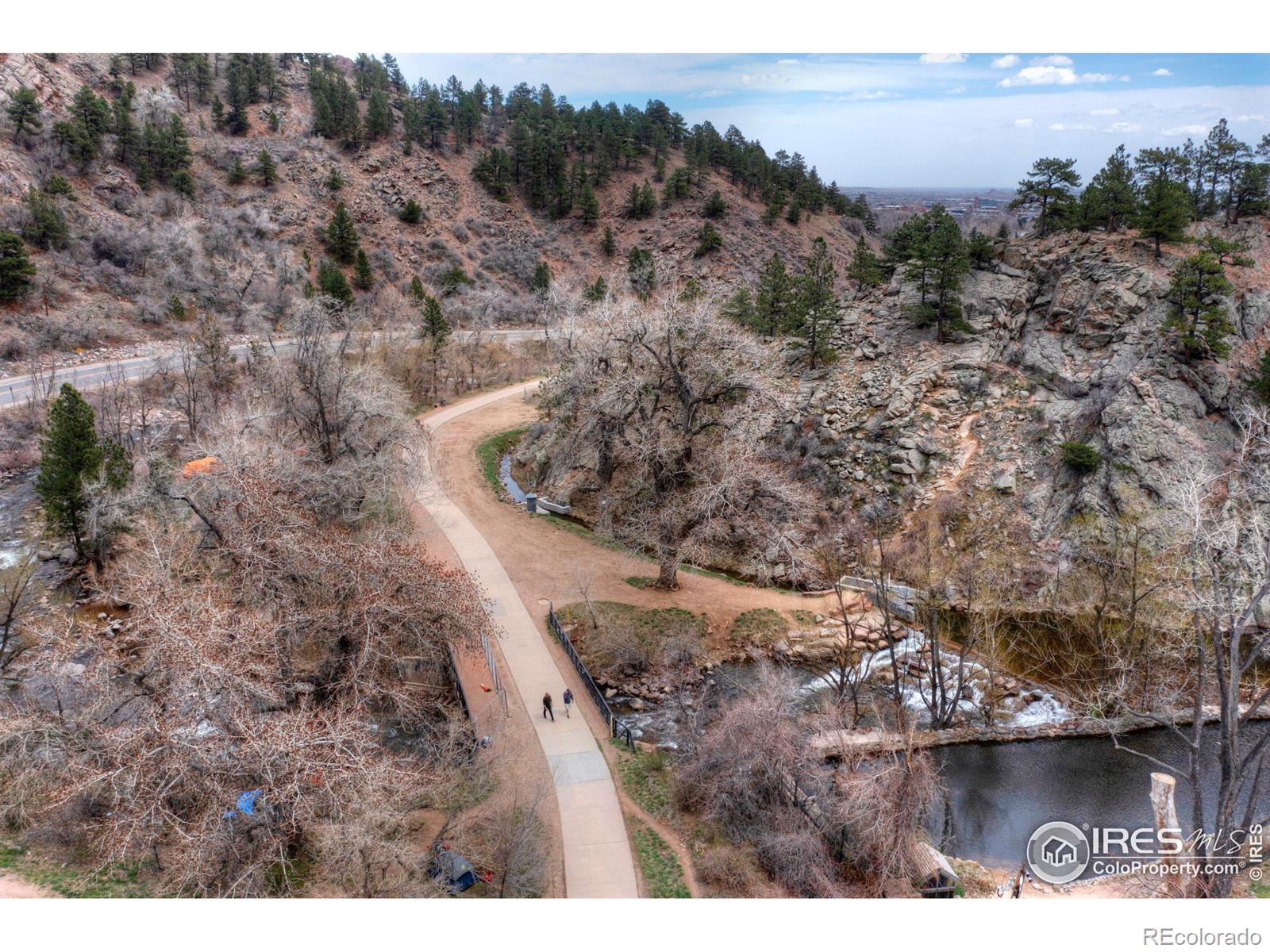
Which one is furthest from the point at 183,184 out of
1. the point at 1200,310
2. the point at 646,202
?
the point at 1200,310

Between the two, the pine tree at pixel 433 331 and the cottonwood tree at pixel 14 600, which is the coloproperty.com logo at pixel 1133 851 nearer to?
the cottonwood tree at pixel 14 600

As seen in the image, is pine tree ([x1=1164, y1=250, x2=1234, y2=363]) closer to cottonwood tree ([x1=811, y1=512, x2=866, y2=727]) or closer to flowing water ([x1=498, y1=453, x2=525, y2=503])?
cottonwood tree ([x1=811, y1=512, x2=866, y2=727])

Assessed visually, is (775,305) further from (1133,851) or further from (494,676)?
(1133,851)

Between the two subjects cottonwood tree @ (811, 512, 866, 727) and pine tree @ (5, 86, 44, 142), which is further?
pine tree @ (5, 86, 44, 142)

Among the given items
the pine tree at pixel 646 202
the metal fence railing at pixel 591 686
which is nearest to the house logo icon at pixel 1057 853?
the metal fence railing at pixel 591 686

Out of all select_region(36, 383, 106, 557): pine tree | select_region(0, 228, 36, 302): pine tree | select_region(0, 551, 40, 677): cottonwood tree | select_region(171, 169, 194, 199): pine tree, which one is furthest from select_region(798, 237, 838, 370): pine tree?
select_region(171, 169, 194, 199): pine tree

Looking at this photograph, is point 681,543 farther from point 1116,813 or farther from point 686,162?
point 686,162

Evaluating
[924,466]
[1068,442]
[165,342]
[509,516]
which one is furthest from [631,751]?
[165,342]
